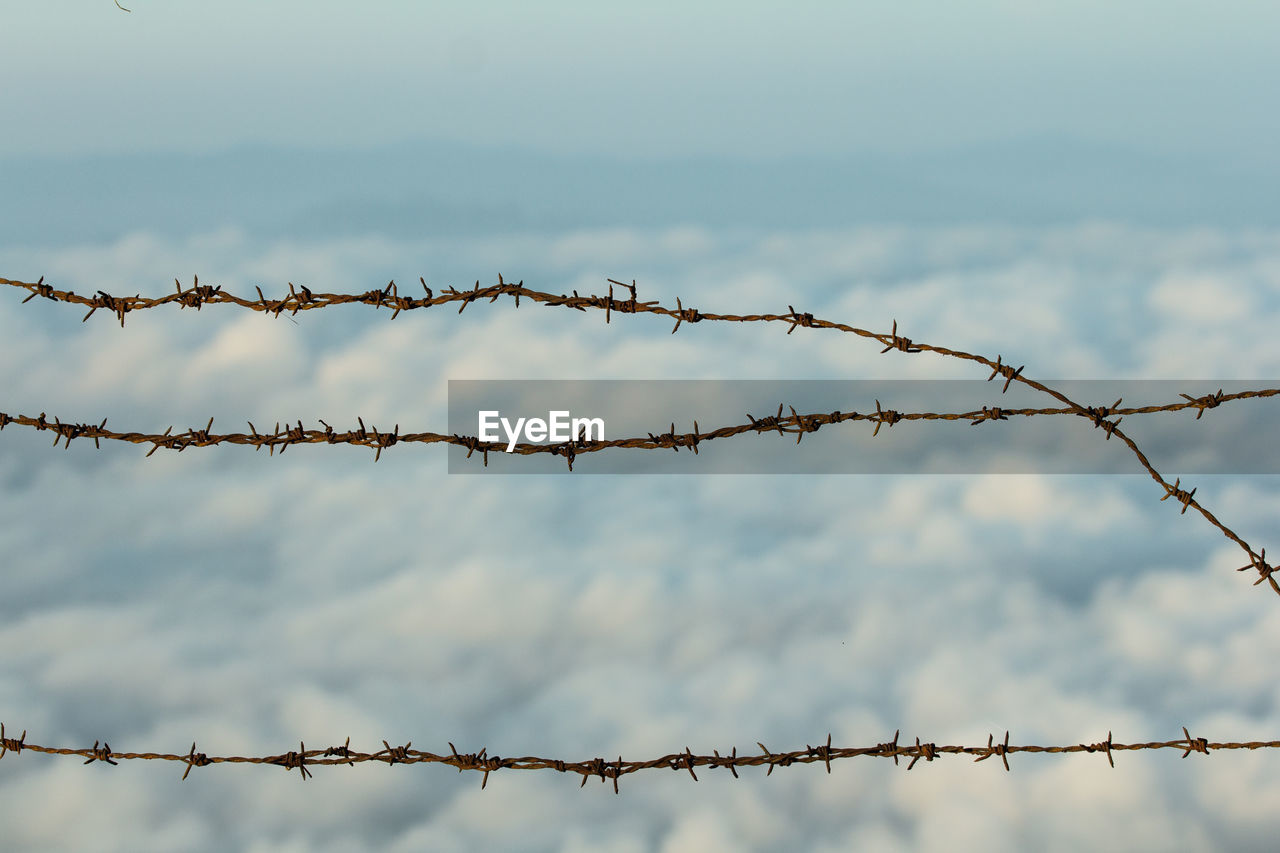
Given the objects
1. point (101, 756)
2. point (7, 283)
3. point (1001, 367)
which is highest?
point (7, 283)

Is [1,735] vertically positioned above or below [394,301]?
below

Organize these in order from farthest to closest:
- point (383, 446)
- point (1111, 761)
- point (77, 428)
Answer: point (77, 428), point (383, 446), point (1111, 761)

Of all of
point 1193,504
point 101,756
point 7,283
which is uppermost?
point 7,283

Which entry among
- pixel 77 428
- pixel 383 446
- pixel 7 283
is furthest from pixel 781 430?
pixel 7 283

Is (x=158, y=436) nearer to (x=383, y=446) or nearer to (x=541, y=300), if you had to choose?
(x=383, y=446)

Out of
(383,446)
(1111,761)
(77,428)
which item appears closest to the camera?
(1111,761)

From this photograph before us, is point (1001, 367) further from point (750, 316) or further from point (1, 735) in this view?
point (1, 735)

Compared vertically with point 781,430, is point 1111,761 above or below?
below

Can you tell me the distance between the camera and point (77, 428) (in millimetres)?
5355

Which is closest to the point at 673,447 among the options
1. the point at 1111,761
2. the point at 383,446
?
the point at 383,446

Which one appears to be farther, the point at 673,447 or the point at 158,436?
the point at 158,436

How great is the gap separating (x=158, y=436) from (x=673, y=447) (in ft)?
7.56

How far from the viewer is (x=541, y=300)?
4945mm

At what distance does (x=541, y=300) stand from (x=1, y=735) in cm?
317
